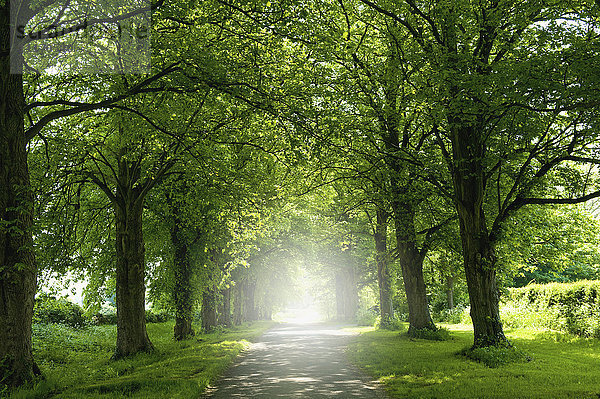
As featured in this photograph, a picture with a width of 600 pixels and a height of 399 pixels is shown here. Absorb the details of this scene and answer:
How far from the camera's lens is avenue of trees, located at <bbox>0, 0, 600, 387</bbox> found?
931cm

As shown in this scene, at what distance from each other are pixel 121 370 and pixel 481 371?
31.5ft

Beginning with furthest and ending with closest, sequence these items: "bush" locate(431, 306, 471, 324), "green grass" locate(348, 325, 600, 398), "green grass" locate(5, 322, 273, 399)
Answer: "bush" locate(431, 306, 471, 324), "green grass" locate(5, 322, 273, 399), "green grass" locate(348, 325, 600, 398)

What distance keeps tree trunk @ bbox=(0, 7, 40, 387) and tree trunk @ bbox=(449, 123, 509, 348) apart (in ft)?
38.1

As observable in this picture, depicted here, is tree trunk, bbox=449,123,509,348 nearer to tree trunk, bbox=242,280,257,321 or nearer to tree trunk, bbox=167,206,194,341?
tree trunk, bbox=167,206,194,341

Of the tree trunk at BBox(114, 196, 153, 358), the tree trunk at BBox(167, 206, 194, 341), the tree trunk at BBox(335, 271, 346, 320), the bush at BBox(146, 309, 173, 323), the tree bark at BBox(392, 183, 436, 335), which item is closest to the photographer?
the tree trunk at BBox(114, 196, 153, 358)

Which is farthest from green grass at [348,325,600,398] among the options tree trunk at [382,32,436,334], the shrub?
tree trunk at [382,32,436,334]

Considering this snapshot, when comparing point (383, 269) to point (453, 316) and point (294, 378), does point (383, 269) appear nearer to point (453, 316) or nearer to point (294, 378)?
point (453, 316)

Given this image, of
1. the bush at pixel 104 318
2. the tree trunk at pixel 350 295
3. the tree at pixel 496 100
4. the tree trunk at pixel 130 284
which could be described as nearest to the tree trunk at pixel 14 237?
the tree trunk at pixel 130 284

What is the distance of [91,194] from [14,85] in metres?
11.6

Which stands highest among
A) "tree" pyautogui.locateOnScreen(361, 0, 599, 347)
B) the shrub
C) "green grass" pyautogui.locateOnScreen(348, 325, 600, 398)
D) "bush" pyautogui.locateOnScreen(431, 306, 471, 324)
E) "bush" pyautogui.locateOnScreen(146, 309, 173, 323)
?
"tree" pyautogui.locateOnScreen(361, 0, 599, 347)

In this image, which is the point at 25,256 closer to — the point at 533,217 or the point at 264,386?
the point at 264,386

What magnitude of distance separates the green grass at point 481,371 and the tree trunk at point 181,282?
856 centimetres

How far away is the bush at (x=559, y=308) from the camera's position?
666 inches

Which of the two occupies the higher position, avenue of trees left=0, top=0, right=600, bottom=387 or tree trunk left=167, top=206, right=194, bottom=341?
avenue of trees left=0, top=0, right=600, bottom=387
